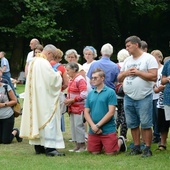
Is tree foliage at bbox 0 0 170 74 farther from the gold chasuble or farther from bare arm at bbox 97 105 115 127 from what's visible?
bare arm at bbox 97 105 115 127

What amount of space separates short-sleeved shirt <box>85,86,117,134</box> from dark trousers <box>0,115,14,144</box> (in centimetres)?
198

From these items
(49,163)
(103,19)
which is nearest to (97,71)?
(49,163)

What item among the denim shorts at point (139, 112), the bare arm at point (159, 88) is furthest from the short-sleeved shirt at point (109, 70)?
the denim shorts at point (139, 112)

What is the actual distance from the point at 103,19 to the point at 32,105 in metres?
28.5

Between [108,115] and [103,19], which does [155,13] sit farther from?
[108,115]

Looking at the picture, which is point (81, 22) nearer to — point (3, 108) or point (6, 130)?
point (3, 108)

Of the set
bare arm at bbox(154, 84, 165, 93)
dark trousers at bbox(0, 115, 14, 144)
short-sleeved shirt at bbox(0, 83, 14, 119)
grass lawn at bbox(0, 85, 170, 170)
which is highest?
bare arm at bbox(154, 84, 165, 93)

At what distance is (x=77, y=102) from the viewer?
28.1 feet

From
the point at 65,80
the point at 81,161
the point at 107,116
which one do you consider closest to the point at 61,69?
the point at 65,80

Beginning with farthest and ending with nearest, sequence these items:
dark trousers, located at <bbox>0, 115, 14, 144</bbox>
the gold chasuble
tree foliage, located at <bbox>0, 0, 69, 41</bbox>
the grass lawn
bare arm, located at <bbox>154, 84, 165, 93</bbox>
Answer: tree foliage, located at <bbox>0, 0, 69, 41</bbox>, dark trousers, located at <bbox>0, 115, 14, 144</bbox>, bare arm, located at <bbox>154, 84, 165, 93</bbox>, the gold chasuble, the grass lawn

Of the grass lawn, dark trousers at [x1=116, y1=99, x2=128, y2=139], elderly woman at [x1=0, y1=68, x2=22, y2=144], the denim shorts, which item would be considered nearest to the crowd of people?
the denim shorts

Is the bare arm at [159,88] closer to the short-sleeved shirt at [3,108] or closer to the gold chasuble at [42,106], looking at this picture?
the gold chasuble at [42,106]

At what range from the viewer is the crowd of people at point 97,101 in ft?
25.2

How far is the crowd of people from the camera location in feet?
25.2
